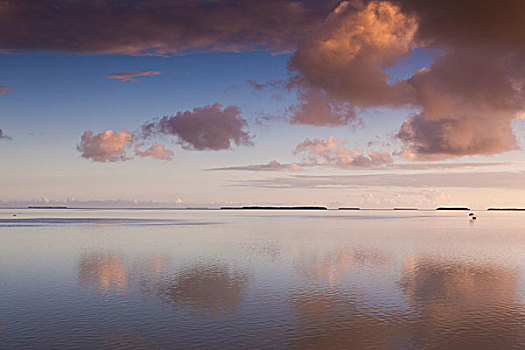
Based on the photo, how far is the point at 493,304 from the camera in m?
44.3

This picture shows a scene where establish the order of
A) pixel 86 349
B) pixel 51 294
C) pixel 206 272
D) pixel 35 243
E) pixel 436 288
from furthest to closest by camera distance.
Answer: pixel 35 243 < pixel 206 272 < pixel 436 288 < pixel 51 294 < pixel 86 349

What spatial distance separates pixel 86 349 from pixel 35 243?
8039cm

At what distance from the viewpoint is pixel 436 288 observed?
5250 centimetres

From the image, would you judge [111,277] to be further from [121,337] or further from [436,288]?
[436,288]

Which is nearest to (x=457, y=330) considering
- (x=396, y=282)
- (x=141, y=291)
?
(x=396, y=282)

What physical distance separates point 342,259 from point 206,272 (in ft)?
85.5

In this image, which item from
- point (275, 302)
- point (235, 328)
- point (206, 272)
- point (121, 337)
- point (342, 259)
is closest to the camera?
point (121, 337)

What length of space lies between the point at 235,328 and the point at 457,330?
16.6 m

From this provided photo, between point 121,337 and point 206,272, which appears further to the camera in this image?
point 206,272

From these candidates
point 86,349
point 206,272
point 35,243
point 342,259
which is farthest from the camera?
point 35,243

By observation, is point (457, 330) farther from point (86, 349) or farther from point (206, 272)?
point (206, 272)

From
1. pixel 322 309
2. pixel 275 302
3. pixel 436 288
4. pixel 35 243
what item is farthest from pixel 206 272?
pixel 35 243

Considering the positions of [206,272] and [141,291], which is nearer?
[141,291]

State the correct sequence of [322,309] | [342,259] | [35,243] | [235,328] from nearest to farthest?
[235,328] → [322,309] → [342,259] → [35,243]
